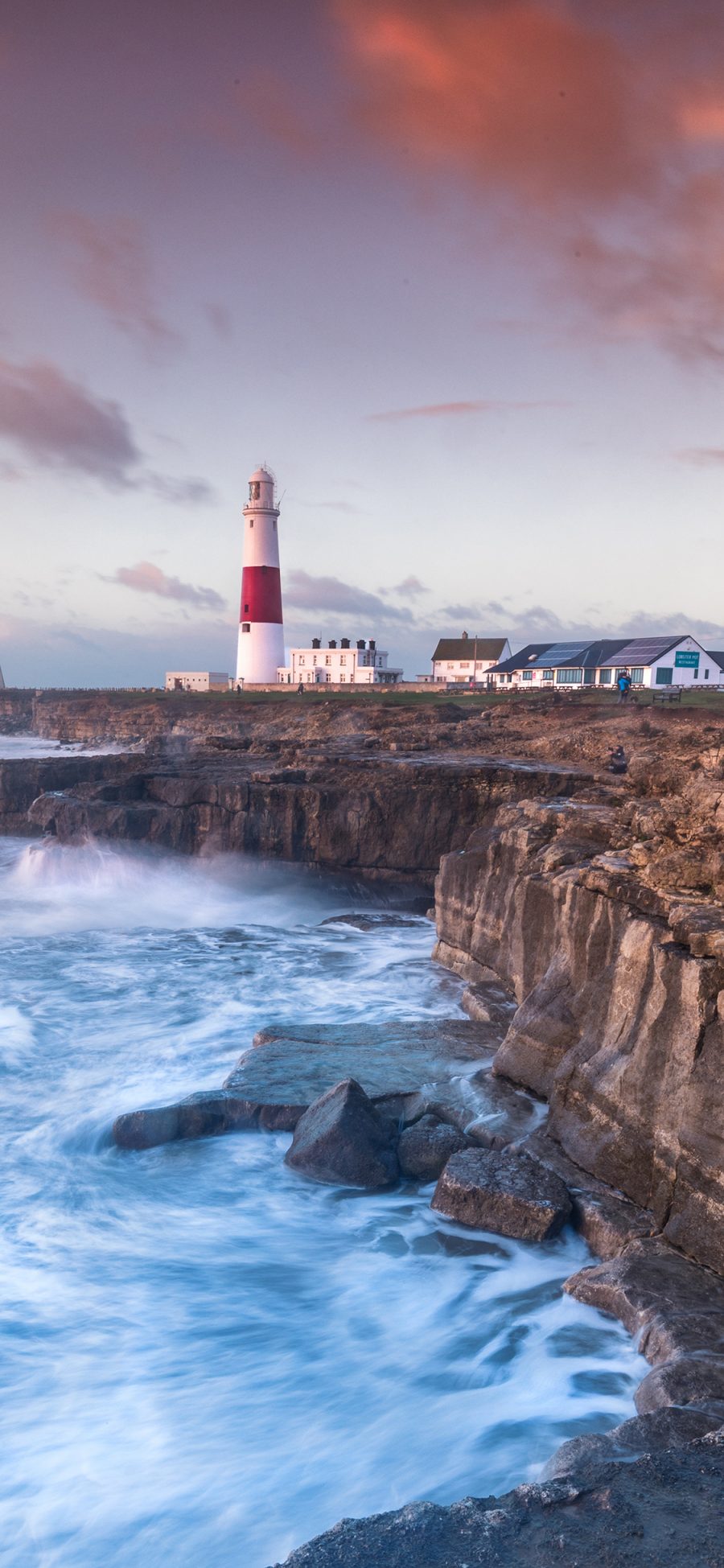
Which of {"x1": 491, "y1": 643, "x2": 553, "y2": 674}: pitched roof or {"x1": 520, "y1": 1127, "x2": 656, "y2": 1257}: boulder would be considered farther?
{"x1": 491, "y1": 643, "x2": 553, "y2": 674}: pitched roof

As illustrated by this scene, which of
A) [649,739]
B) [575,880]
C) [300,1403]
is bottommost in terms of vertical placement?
[300,1403]

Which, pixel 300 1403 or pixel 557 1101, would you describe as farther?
pixel 557 1101

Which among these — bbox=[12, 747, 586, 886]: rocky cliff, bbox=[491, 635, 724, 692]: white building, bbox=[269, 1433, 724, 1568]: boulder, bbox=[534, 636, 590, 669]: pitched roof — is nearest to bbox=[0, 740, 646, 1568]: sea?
bbox=[269, 1433, 724, 1568]: boulder

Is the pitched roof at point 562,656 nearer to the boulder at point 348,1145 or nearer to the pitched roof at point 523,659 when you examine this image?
the pitched roof at point 523,659

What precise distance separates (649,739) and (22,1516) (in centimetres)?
2120

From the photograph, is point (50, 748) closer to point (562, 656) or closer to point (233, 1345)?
point (562, 656)

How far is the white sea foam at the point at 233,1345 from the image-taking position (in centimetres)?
A: 490

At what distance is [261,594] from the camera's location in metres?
53.1

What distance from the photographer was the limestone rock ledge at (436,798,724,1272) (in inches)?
244

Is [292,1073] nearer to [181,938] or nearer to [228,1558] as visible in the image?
[228,1558]

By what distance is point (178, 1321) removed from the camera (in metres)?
6.39

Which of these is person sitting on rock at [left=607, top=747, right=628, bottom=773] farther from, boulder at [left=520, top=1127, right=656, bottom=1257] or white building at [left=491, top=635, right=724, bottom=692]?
white building at [left=491, top=635, right=724, bottom=692]

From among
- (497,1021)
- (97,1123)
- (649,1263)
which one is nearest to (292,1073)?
(97,1123)

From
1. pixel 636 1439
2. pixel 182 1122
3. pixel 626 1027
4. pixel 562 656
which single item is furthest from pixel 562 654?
pixel 636 1439
